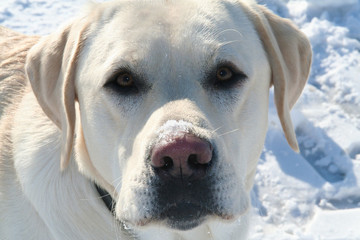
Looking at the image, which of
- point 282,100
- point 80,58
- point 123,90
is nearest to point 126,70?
point 123,90

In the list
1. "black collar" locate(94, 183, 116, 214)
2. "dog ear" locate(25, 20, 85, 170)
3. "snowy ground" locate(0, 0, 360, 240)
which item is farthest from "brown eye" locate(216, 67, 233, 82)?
"snowy ground" locate(0, 0, 360, 240)

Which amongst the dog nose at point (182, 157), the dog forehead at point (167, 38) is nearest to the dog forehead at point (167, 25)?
the dog forehead at point (167, 38)

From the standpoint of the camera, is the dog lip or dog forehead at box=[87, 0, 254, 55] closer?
the dog lip

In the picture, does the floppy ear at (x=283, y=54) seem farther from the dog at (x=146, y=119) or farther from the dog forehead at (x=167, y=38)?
the dog forehead at (x=167, y=38)

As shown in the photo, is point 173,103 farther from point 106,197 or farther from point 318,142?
point 318,142

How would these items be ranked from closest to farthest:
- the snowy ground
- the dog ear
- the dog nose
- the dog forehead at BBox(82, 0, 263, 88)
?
the dog nose → the dog forehead at BBox(82, 0, 263, 88) → the dog ear → the snowy ground

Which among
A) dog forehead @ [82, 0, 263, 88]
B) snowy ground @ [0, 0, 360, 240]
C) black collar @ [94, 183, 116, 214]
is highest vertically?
dog forehead @ [82, 0, 263, 88]

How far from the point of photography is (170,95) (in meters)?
2.37

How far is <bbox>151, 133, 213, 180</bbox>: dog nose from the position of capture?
1970 mm

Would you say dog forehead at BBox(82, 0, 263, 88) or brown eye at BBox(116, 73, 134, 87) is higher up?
dog forehead at BBox(82, 0, 263, 88)

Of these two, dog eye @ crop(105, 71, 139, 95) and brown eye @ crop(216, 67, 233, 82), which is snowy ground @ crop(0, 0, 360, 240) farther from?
dog eye @ crop(105, 71, 139, 95)

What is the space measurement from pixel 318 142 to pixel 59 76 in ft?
9.05

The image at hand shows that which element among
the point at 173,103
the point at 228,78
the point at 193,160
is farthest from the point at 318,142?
the point at 193,160

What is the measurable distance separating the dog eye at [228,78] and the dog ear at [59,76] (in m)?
0.77
